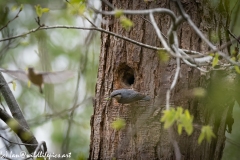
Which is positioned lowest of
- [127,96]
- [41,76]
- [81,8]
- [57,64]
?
[41,76]

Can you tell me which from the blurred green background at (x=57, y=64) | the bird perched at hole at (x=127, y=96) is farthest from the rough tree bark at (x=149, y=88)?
the blurred green background at (x=57, y=64)

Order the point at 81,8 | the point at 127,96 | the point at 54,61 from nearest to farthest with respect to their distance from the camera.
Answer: the point at 81,8, the point at 127,96, the point at 54,61

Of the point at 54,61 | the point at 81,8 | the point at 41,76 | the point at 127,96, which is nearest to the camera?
the point at 41,76

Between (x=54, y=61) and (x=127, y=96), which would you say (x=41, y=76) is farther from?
(x=54, y=61)

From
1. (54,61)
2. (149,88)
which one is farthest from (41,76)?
(54,61)

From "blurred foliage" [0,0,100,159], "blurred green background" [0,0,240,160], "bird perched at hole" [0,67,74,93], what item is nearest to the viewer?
"bird perched at hole" [0,67,74,93]

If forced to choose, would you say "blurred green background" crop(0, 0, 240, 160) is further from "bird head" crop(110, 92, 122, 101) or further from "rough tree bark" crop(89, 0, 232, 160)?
"bird head" crop(110, 92, 122, 101)

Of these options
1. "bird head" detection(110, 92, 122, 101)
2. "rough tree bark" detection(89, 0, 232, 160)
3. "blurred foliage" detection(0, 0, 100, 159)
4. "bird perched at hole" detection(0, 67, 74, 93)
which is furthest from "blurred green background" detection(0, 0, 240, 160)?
"bird perched at hole" detection(0, 67, 74, 93)

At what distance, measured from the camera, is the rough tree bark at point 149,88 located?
2.50m

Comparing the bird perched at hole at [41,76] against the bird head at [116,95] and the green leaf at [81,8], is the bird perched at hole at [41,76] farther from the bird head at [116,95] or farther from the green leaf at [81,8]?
the bird head at [116,95]

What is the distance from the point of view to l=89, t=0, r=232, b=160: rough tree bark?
250 cm

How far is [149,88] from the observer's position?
8.37 feet

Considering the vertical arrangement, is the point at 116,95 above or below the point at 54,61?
below

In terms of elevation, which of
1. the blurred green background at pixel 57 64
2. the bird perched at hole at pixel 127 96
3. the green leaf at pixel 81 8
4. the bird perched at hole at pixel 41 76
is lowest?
the bird perched at hole at pixel 41 76
